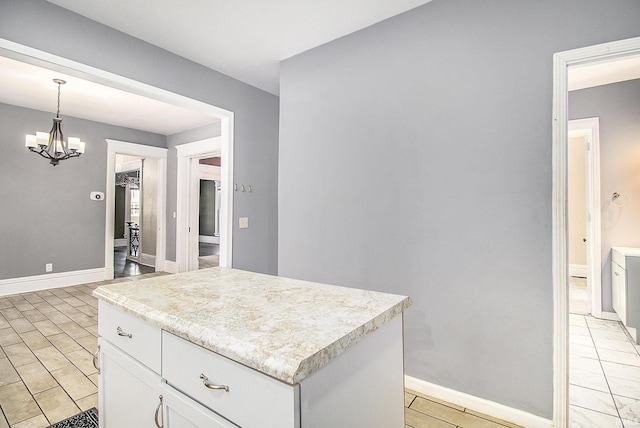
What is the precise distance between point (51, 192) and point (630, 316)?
7366 millimetres

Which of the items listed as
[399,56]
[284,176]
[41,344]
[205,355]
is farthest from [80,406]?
[399,56]

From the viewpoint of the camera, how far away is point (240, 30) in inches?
98.2

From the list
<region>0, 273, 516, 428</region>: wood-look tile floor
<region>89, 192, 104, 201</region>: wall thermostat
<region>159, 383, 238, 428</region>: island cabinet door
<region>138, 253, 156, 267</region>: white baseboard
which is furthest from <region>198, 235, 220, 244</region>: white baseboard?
<region>159, 383, 238, 428</region>: island cabinet door

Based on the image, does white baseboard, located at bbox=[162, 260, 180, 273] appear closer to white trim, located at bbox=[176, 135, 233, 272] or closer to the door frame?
white trim, located at bbox=[176, 135, 233, 272]

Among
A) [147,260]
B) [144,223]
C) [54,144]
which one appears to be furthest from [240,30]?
[147,260]

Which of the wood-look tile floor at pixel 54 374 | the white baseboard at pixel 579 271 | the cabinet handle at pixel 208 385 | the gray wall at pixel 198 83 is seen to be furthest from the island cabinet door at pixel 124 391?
the white baseboard at pixel 579 271

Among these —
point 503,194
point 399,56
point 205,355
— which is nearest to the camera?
point 205,355

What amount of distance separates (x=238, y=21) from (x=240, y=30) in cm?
12

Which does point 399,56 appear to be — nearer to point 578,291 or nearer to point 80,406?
point 80,406

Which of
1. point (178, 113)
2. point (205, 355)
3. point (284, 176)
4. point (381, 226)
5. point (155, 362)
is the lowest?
point (155, 362)

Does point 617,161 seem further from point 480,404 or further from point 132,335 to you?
point 132,335

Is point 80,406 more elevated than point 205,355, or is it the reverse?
point 205,355

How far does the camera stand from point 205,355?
0.90 m

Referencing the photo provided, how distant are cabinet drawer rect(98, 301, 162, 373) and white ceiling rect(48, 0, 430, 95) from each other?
2.05 metres
